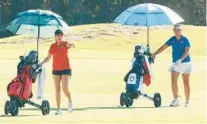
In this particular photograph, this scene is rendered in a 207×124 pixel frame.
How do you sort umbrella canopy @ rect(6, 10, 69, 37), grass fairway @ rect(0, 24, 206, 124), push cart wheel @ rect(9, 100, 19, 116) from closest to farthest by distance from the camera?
1. grass fairway @ rect(0, 24, 206, 124)
2. push cart wheel @ rect(9, 100, 19, 116)
3. umbrella canopy @ rect(6, 10, 69, 37)

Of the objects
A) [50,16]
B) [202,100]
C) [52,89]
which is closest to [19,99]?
[50,16]

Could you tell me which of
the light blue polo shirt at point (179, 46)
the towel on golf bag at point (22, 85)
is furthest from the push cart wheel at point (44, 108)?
the light blue polo shirt at point (179, 46)

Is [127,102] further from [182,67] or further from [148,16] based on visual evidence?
[148,16]

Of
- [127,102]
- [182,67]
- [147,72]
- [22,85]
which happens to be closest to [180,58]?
[182,67]

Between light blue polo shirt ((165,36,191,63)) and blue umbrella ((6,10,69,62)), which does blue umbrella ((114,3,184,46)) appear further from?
blue umbrella ((6,10,69,62))

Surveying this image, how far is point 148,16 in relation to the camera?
1922cm

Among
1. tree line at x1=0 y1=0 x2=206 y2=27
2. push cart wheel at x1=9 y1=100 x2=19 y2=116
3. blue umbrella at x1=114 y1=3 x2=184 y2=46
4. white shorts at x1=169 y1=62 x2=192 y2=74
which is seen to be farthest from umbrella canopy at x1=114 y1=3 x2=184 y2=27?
tree line at x1=0 y1=0 x2=206 y2=27

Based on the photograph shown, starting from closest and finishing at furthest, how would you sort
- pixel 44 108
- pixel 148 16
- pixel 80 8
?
pixel 44 108
pixel 148 16
pixel 80 8

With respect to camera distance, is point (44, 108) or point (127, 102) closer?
point (44, 108)

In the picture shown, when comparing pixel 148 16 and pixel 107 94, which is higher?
pixel 148 16

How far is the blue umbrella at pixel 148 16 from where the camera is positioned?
18891 millimetres

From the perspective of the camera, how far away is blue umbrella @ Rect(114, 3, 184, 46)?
1889cm

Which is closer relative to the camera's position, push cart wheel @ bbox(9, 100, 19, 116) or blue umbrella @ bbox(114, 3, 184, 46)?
push cart wheel @ bbox(9, 100, 19, 116)

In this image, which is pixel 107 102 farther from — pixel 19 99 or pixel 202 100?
pixel 19 99
